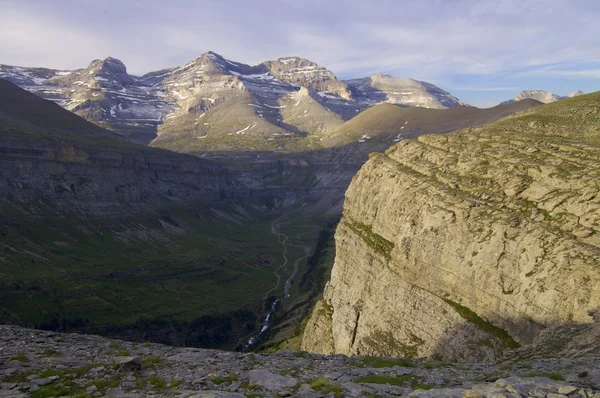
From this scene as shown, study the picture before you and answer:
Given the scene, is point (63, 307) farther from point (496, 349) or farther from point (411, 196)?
point (496, 349)

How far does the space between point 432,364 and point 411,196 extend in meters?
44.7

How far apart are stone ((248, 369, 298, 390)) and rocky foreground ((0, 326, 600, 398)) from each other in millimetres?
57

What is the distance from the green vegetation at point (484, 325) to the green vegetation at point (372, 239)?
773 inches

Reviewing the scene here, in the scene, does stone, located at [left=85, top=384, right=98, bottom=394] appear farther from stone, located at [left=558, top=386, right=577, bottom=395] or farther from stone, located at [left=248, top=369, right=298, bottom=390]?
stone, located at [left=558, top=386, right=577, bottom=395]

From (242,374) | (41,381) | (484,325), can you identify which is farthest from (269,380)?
(484,325)

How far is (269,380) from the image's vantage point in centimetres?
2520

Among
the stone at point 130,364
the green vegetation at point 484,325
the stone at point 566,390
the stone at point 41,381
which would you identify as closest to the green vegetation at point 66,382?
the stone at point 41,381

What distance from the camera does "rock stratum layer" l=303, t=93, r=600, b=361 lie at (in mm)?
47750

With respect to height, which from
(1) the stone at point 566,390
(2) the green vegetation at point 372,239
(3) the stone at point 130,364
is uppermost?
(1) the stone at point 566,390

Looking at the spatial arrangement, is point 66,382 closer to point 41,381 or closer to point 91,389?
point 41,381

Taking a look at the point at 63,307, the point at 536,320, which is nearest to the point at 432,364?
the point at 536,320

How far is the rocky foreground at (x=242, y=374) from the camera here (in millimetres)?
21766

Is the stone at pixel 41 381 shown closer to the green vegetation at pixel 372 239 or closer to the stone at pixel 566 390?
the stone at pixel 566 390

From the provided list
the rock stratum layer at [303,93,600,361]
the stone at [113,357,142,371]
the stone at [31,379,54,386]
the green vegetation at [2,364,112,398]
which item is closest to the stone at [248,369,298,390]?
the stone at [113,357,142,371]
